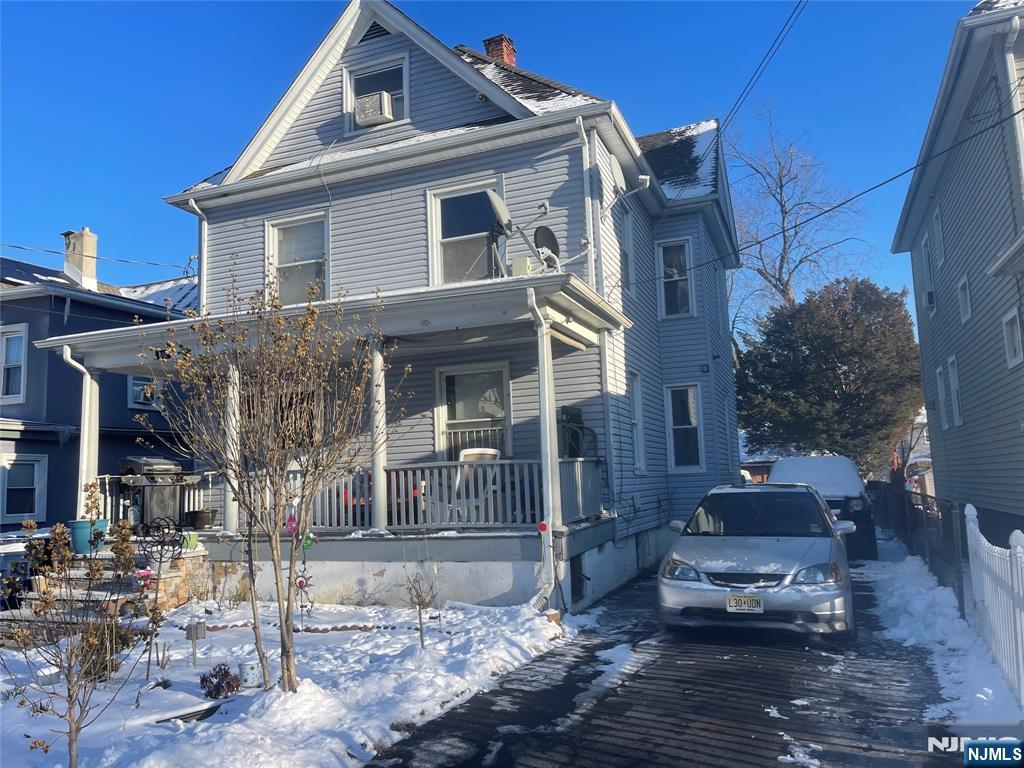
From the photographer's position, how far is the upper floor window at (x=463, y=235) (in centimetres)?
1243

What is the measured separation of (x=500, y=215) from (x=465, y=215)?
175 centimetres

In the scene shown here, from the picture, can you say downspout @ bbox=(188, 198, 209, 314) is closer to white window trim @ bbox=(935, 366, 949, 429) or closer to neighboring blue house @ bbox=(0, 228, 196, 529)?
neighboring blue house @ bbox=(0, 228, 196, 529)

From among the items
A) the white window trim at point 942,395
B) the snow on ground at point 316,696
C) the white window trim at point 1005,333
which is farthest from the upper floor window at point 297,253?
the white window trim at point 942,395

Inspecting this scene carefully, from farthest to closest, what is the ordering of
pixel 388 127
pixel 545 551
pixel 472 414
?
pixel 388 127
pixel 472 414
pixel 545 551

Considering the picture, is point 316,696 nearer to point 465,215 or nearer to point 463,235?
point 463,235

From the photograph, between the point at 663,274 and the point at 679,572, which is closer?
the point at 679,572

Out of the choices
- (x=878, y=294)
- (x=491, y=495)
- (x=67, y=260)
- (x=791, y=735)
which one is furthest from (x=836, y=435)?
(x=67, y=260)

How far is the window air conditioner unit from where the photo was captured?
533 inches

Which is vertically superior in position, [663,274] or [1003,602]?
[663,274]

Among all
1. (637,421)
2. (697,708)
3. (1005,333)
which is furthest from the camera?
(637,421)

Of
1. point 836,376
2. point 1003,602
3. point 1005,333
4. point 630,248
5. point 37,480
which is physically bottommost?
point 1003,602

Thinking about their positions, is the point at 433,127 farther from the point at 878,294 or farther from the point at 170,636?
the point at 878,294

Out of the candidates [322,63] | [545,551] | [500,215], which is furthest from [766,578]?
[322,63]

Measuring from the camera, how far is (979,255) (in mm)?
13000
